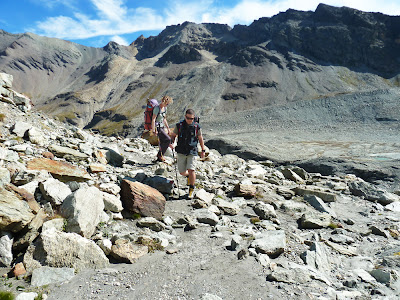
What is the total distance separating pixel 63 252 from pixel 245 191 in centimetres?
598

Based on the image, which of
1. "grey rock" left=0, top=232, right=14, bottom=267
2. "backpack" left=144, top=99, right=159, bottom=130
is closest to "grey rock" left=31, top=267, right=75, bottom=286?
"grey rock" left=0, top=232, right=14, bottom=267

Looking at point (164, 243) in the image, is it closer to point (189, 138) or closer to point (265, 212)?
point (265, 212)

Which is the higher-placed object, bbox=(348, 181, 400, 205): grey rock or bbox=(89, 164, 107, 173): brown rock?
bbox=(89, 164, 107, 173): brown rock

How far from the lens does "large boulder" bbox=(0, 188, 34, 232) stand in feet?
13.9

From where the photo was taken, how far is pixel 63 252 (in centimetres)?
430

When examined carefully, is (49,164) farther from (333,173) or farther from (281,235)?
(333,173)

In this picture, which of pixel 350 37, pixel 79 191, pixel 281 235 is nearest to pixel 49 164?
pixel 79 191

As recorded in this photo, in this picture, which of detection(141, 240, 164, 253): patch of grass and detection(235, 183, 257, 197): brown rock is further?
detection(235, 183, 257, 197): brown rock

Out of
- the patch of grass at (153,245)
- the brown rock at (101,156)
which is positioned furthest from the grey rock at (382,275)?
the brown rock at (101,156)

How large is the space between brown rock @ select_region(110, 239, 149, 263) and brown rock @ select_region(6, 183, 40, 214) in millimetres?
1652

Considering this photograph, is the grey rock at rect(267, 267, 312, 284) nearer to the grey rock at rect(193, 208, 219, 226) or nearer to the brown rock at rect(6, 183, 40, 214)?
the grey rock at rect(193, 208, 219, 226)

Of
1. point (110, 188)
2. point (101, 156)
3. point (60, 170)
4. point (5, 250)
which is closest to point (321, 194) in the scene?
point (110, 188)

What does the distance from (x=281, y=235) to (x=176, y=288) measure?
2.60 metres

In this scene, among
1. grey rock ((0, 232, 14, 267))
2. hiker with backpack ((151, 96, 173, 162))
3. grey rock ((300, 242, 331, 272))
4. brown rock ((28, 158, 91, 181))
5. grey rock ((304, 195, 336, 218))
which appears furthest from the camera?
hiker with backpack ((151, 96, 173, 162))
